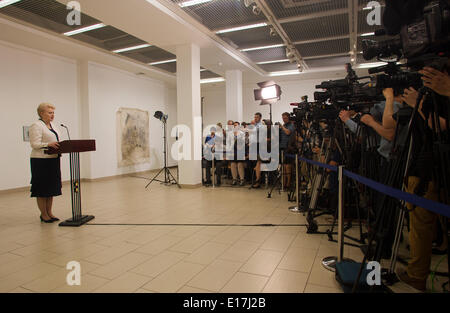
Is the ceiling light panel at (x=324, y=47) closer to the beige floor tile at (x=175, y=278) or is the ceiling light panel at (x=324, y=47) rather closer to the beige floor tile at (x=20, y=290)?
the beige floor tile at (x=175, y=278)

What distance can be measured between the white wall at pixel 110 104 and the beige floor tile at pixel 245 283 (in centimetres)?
707

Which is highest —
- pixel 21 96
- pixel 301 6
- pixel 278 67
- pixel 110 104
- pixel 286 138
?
pixel 278 67

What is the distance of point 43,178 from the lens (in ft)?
12.3

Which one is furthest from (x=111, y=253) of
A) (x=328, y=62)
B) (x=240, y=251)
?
(x=328, y=62)

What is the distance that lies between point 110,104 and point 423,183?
28.3 feet

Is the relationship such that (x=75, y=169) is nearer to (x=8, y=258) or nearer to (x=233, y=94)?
(x=8, y=258)

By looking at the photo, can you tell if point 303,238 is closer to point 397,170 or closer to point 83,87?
point 397,170

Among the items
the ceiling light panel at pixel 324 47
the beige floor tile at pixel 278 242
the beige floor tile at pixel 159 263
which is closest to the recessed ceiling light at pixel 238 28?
the ceiling light panel at pixel 324 47

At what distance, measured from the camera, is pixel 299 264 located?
2500mm

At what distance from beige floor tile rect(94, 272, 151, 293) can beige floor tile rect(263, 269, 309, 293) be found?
0.99m

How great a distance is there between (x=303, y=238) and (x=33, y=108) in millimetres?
6954

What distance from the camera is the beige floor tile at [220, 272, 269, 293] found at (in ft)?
6.80
